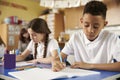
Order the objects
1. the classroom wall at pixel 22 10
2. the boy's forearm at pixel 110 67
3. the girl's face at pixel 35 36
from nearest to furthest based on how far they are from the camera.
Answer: the boy's forearm at pixel 110 67, the girl's face at pixel 35 36, the classroom wall at pixel 22 10

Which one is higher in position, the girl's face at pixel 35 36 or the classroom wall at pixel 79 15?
the classroom wall at pixel 79 15

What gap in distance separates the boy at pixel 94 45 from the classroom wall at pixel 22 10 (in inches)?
152

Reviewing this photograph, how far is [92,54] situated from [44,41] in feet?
1.88

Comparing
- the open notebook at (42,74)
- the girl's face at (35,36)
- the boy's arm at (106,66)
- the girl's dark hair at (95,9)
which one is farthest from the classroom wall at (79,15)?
the open notebook at (42,74)

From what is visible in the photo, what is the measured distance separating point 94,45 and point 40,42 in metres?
0.62

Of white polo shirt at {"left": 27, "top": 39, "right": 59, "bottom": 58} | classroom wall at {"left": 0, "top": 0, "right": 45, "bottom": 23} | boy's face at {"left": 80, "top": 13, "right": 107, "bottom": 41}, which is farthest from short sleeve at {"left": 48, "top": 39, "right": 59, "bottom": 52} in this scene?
classroom wall at {"left": 0, "top": 0, "right": 45, "bottom": 23}

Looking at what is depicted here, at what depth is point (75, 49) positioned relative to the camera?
1283 millimetres

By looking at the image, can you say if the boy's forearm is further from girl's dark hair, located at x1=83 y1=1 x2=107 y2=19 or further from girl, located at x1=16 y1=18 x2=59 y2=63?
girl, located at x1=16 y1=18 x2=59 y2=63

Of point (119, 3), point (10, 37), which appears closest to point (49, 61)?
point (119, 3)

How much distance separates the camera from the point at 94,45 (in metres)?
1.19

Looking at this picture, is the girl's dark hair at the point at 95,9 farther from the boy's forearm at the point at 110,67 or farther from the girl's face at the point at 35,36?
the girl's face at the point at 35,36

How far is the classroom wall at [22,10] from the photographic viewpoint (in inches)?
187

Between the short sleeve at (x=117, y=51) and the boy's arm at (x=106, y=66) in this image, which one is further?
the short sleeve at (x=117, y=51)

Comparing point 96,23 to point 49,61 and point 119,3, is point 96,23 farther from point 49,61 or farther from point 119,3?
point 119,3
